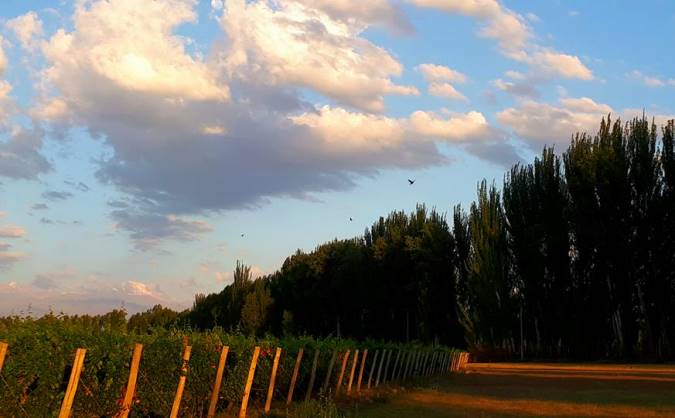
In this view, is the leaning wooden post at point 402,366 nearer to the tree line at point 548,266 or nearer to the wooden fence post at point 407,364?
the wooden fence post at point 407,364

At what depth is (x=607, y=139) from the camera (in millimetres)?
49844

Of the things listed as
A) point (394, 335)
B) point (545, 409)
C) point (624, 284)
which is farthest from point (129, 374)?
point (394, 335)

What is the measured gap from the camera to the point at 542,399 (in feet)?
68.7

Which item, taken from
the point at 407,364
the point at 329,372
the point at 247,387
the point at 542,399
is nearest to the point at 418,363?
the point at 407,364

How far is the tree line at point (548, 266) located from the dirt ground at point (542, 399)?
1636 centimetres

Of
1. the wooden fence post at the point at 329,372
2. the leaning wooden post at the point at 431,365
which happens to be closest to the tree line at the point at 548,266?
the leaning wooden post at the point at 431,365

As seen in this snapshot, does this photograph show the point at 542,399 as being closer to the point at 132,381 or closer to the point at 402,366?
the point at 402,366

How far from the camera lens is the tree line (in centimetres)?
4638

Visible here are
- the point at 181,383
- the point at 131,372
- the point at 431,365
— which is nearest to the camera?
the point at 131,372

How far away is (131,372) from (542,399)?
14.0 m

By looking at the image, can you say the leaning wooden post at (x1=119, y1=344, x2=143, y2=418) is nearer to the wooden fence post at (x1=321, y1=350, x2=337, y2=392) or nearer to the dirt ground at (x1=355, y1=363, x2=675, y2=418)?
the dirt ground at (x1=355, y1=363, x2=675, y2=418)

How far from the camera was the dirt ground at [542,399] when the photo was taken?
16.9m

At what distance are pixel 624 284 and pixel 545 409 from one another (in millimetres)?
31851

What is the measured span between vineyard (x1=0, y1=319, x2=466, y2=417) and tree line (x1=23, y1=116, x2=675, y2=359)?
25.5 meters
